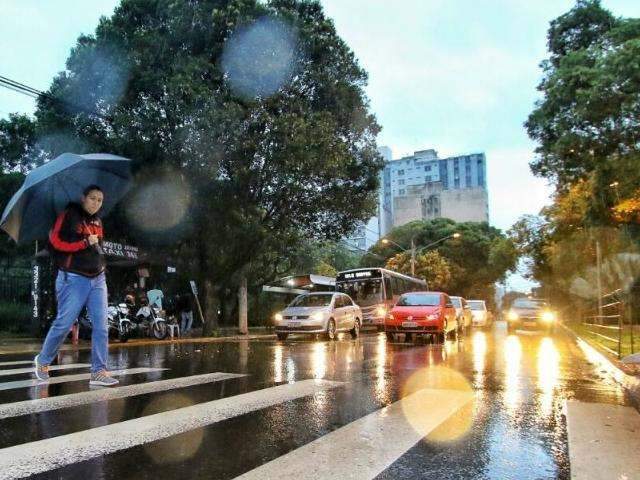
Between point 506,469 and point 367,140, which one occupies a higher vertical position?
point 367,140

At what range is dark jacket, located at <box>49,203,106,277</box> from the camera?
249 inches

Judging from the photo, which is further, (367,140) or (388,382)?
(367,140)

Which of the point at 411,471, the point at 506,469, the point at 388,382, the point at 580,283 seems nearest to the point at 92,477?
the point at 411,471

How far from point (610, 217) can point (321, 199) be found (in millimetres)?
11517

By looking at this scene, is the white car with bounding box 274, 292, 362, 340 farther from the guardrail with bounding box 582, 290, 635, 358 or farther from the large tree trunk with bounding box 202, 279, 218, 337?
the guardrail with bounding box 582, 290, 635, 358

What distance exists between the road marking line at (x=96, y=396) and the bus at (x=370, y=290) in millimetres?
20322

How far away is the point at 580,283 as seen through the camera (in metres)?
34.3

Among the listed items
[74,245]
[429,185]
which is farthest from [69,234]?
[429,185]

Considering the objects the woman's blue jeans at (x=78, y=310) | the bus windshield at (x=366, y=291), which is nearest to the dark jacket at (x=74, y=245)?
the woman's blue jeans at (x=78, y=310)

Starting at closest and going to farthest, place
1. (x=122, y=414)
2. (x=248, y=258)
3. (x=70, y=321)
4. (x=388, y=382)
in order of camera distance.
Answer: (x=122, y=414) → (x=70, y=321) → (x=388, y=382) → (x=248, y=258)

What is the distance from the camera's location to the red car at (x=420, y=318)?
1609 centimetres

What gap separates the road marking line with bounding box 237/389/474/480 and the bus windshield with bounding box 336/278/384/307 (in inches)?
875

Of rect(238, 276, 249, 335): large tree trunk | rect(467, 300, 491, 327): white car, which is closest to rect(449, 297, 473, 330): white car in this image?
rect(467, 300, 491, 327): white car

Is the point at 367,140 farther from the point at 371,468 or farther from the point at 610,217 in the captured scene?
the point at 371,468
